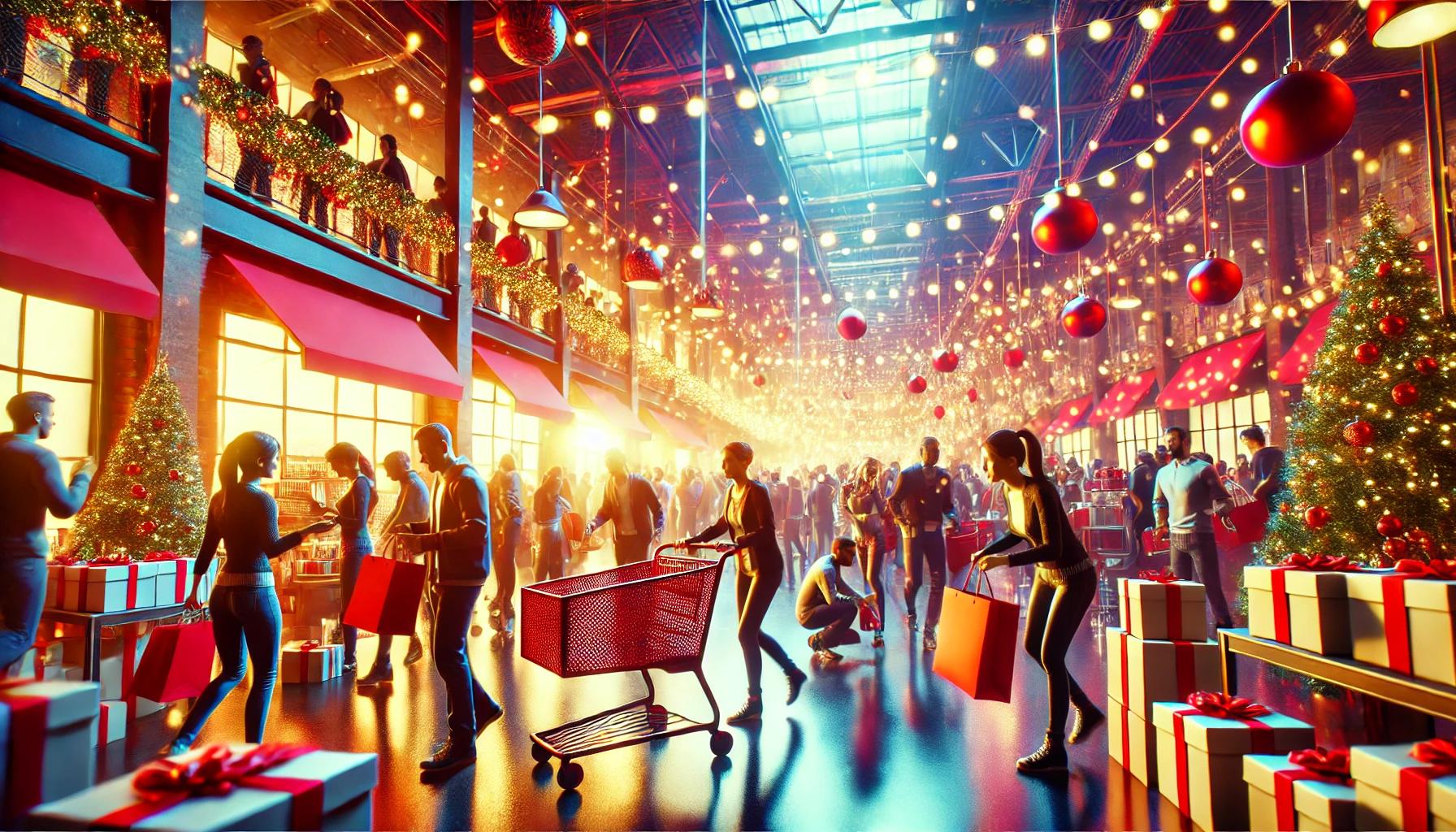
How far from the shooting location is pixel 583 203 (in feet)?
58.3

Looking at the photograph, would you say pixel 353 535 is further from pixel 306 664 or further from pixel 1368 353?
pixel 1368 353

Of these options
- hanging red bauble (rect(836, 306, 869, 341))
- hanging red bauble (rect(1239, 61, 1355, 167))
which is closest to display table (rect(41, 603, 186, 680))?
hanging red bauble (rect(1239, 61, 1355, 167))

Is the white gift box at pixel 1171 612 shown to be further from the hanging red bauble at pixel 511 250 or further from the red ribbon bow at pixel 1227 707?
the hanging red bauble at pixel 511 250

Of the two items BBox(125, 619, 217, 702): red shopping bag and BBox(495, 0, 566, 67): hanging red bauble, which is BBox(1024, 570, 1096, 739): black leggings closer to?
BBox(125, 619, 217, 702): red shopping bag

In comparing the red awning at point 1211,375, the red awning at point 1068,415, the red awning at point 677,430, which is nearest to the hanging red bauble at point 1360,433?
the red awning at point 1211,375

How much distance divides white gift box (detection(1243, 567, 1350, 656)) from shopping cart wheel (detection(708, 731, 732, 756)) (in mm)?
2411

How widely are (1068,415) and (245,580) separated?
23115 mm

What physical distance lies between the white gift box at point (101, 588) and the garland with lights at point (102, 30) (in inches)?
155

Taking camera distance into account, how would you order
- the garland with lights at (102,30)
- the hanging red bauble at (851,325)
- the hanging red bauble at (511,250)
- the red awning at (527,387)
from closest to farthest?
the garland with lights at (102,30)
the hanging red bauble at (851,325)
the hanging red bauble at (511,250)
the red awning at (527,387)

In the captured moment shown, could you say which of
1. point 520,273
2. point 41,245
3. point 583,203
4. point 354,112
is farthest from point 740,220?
point 41,245

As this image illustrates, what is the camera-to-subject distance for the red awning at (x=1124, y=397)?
58.0 ft

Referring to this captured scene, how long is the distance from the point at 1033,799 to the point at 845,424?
39.2 meters

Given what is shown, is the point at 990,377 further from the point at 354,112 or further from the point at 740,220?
the point at 354,112

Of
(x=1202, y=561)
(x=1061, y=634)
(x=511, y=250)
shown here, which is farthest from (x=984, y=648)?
(x=511, y=250)
